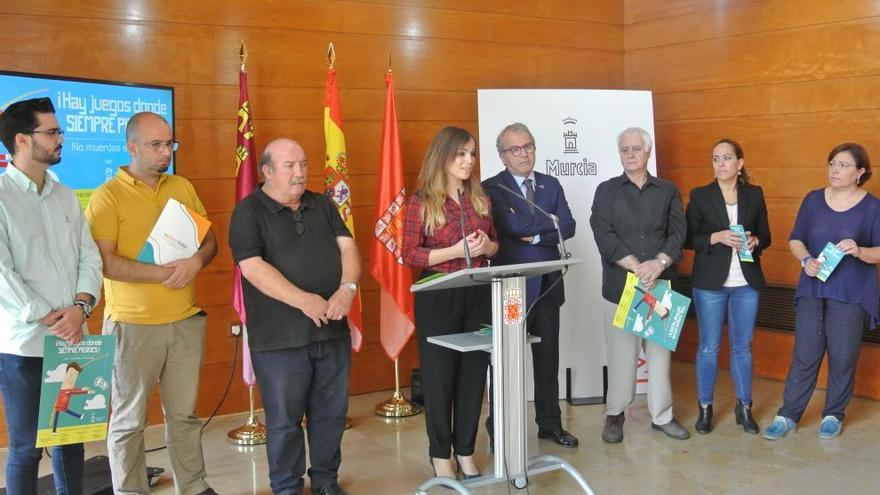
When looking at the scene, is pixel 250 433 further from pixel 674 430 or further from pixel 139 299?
pixel 674 430

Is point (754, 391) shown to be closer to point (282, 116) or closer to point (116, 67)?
point (282, 116)

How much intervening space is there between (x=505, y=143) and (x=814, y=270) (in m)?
1.65

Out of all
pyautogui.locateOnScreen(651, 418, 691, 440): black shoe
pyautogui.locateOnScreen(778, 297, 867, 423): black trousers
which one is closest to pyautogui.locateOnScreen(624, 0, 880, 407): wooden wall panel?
pyautogui.locateOnScreen(778, 297, 867, 423): black trousers

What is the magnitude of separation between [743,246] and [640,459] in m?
1.18

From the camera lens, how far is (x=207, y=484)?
3623 millimetres

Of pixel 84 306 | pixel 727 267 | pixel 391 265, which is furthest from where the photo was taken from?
pixel 391 265

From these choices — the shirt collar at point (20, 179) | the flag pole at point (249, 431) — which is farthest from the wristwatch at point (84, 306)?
the flag pole at point (249, 431)

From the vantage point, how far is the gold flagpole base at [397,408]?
16.2ft

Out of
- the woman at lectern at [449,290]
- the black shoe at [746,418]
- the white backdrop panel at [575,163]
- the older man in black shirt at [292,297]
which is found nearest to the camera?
the older man in black shirt at [292,297]

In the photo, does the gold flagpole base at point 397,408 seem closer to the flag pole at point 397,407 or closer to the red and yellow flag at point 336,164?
the flag pole at point 397,407

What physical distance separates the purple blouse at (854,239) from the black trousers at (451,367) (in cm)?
184

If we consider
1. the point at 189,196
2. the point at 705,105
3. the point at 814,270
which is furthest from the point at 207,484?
the point at 705,105

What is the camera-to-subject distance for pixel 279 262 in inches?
129

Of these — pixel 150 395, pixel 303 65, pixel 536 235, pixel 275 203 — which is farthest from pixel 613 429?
pixel 303 65
